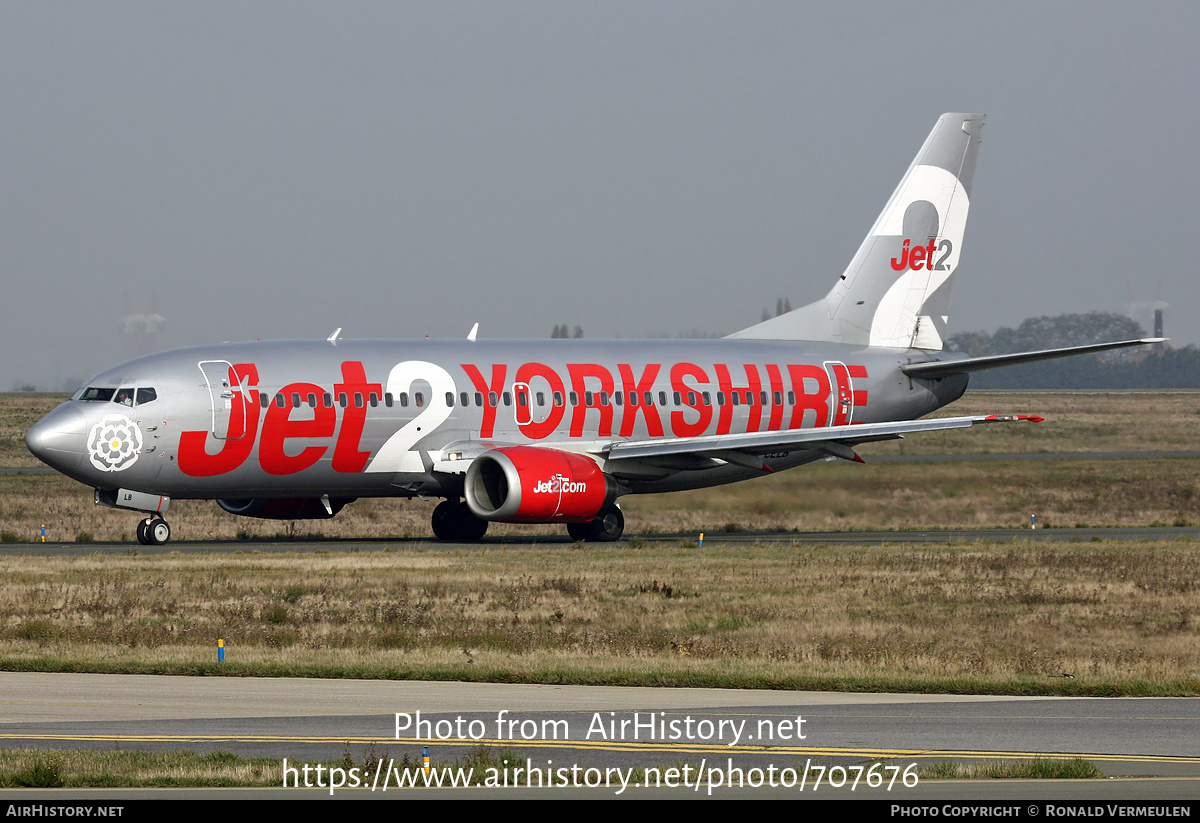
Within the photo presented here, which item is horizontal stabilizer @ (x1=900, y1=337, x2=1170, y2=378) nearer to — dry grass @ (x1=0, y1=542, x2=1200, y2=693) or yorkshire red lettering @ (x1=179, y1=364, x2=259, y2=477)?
dry grass @ (x1=0, y1=542, x2=1200, y2=693)

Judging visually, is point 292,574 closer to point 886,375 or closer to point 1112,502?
point 886,375

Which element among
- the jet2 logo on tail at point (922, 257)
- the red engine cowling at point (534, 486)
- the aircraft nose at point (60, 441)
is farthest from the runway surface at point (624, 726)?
the jet2 logo on tail at point (922, 257)

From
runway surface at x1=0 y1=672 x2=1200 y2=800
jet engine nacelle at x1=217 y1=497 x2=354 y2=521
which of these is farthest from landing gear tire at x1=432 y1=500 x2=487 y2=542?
runway surface at x1=0 y1=672 x2=1200 y2=800

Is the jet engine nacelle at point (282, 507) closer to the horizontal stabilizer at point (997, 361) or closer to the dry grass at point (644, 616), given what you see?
the dry grass at point (644, 616)

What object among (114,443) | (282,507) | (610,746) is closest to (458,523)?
(282,507)

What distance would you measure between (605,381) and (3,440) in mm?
61522

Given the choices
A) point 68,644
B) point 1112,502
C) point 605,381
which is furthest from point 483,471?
point 1112,502

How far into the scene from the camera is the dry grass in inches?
792

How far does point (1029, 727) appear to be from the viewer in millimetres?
Result: 15656

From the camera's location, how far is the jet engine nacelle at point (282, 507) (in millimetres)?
38531

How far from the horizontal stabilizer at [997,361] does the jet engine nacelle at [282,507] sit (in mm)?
15619

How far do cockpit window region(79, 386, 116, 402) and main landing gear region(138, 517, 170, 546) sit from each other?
10.7ft

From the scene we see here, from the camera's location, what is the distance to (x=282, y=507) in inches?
1524

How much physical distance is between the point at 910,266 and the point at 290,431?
18.8 metres
